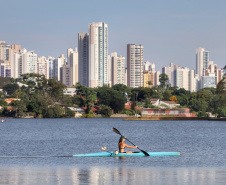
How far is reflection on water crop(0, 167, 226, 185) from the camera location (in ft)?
84.1

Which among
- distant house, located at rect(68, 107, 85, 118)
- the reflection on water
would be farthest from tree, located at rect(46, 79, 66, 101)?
the reflection on water

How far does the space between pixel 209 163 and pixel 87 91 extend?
455 ft

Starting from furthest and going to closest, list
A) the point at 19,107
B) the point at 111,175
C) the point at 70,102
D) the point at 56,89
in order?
1. the point at 70,102
2. the point at 56,89
3. the point at 19,107
4. the point at 111,175

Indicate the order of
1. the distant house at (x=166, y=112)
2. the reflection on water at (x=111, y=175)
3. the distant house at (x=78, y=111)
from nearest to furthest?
the reflection on water at (x=111, y=175) → the distant house at (x=78, y=111) → the distant house at (x=166, y=112)

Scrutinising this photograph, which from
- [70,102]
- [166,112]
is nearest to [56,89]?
[70,102]

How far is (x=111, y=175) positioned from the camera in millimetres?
28359

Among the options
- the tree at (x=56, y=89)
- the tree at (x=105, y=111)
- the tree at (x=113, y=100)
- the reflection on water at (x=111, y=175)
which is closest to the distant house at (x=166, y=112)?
the tree at (x=113, y=100)

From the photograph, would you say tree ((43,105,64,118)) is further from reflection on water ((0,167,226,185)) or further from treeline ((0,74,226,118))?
reflection on water ((0,167,226,185))

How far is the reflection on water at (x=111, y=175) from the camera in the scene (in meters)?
25.6

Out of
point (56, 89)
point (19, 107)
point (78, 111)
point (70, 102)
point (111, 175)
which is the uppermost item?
point (56, 89)

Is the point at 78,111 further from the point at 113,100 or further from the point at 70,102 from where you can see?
the point at 113,100

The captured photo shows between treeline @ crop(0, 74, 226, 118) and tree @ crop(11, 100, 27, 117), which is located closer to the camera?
tree @ crop(11, 100, 27, 117)

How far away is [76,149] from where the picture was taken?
5072 cm

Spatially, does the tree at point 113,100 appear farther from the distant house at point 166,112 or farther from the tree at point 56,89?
the tree at point 56,89
